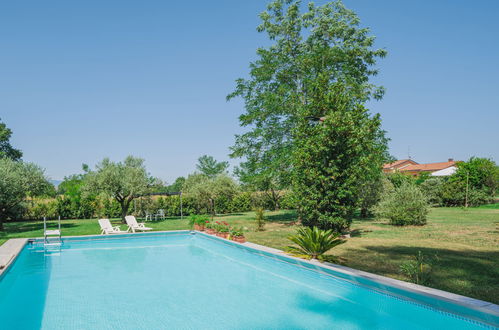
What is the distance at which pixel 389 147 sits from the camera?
20062mm

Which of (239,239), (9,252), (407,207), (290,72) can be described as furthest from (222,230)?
(290,72)

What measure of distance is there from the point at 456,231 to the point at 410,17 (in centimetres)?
1069

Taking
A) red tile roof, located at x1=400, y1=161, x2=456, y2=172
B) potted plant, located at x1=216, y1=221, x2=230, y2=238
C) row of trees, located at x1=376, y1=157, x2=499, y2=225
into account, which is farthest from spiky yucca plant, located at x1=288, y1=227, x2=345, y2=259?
red tile roof, located at x1=400, y1=161, x2=456, y2=172

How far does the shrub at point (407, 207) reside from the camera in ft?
53.7

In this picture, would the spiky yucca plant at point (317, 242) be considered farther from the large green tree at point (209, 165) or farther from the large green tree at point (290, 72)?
the large green tree at point (209, 165)

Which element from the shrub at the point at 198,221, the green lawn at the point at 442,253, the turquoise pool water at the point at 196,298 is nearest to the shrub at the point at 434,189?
the green lawn at the point at 442,253

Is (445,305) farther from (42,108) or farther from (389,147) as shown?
(42,108)

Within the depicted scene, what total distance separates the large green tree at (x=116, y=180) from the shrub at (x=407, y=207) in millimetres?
15152

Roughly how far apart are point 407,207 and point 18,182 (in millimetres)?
20721

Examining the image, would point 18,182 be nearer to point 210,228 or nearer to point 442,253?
point 210,228

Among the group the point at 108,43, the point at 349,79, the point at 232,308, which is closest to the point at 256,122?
the point at 349,79

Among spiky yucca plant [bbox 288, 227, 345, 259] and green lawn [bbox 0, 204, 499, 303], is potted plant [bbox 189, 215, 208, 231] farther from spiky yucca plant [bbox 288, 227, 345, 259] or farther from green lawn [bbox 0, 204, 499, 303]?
spiky yucca plant [bbox 288, 227, 345, 259]

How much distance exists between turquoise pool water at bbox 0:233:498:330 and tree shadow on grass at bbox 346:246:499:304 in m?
1.14

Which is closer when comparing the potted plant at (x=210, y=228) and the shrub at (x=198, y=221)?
the potted plant at (x=210, y=228)
